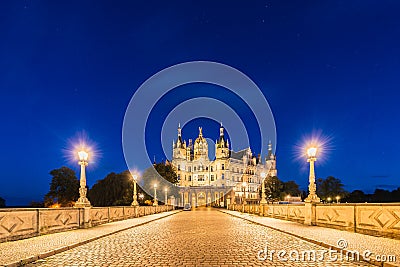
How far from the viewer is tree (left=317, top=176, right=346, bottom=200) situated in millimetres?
109500

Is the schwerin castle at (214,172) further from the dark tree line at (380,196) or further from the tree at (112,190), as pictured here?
the tree at (112,190)

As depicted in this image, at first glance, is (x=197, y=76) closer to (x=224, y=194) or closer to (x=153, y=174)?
(x=153, y=174)

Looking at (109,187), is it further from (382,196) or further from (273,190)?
(382,196)

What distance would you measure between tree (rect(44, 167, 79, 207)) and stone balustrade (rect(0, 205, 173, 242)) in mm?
59066

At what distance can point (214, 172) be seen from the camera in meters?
141

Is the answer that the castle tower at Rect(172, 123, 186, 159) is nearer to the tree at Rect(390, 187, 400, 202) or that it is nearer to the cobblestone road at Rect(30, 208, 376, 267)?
the tree at Rect(390, 187, 400, 202)

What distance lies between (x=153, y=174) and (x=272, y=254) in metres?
61.3

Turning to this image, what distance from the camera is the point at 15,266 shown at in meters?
8.10

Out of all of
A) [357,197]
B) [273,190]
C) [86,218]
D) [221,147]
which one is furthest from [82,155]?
[357,197]

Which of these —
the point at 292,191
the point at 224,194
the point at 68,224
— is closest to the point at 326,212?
the point at 68,224

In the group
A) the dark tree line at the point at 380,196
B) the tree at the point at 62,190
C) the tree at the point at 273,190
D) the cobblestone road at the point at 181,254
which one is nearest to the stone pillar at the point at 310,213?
the cobblestone road at the point at 181,254

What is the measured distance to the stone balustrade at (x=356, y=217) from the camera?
12462mm

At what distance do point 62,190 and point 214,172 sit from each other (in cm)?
7042

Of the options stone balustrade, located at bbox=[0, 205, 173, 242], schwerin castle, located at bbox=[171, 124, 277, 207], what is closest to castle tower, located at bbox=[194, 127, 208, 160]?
schwerin castle, located at bbox=[171, 124, 277, 207]
